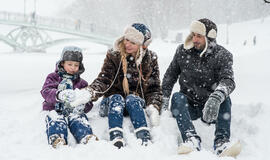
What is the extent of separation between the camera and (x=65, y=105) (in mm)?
3191

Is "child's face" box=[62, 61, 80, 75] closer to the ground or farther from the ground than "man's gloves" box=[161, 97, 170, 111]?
farther from the ground

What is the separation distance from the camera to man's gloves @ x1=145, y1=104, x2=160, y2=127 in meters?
3.15

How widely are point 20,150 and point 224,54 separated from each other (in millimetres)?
2424

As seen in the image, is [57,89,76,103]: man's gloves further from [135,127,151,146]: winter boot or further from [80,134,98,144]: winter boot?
[135,127,151,146]: winter boot

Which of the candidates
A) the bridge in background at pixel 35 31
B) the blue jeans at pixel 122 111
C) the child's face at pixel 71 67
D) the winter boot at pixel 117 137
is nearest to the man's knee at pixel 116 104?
the blue jeans at pixel 122 111

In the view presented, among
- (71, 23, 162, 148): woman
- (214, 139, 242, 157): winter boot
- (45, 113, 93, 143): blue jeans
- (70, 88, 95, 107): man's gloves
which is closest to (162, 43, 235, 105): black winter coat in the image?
(71, 23, 162, 148): woman

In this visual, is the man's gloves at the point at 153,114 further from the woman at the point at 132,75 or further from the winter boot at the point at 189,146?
the winter boot at the point at 189,146

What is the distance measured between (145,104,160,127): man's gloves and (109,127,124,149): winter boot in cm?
51

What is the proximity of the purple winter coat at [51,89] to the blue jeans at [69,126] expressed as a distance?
8.7 inches

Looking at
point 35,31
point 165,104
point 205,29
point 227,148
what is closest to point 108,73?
point 165,104

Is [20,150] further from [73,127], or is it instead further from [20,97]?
[20,97]

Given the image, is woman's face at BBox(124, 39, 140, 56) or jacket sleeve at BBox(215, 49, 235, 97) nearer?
jacket sleeve at BBox(215, 49, 235, 97)

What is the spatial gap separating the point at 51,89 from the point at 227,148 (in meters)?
1.95

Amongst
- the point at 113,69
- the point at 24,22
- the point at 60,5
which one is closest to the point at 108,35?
the point at 24,22
